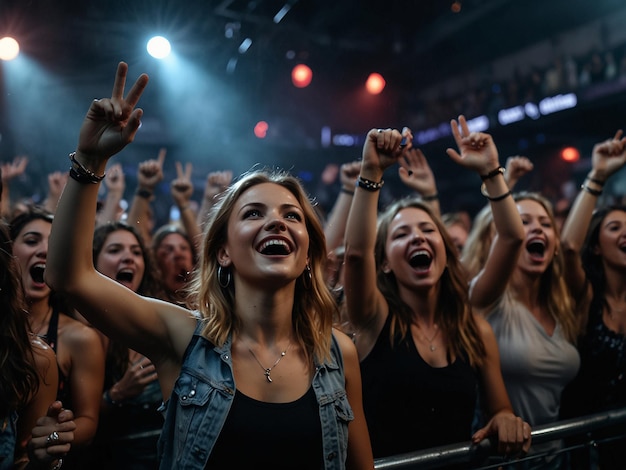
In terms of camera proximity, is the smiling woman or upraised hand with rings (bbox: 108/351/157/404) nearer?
the smiling woman

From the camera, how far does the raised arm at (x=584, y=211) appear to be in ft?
10.0

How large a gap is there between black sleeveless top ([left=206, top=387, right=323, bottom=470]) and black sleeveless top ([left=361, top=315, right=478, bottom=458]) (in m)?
0.59

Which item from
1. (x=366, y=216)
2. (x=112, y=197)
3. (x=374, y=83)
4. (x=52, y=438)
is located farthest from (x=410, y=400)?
(x=374, y=83)

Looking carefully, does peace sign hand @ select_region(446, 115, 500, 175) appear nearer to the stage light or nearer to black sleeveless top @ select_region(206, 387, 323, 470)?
black sleeveless top @ select_region(206, 387, 323, 470)

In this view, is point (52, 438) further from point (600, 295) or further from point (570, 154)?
point (570, 154)

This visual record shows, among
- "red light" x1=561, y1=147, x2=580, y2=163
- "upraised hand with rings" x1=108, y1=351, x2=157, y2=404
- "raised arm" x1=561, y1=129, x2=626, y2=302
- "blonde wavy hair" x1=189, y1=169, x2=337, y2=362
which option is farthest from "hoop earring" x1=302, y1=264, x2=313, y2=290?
"red light" x1=561, y1=147, x2=580, y2=163

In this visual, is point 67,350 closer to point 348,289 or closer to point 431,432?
point 348,289

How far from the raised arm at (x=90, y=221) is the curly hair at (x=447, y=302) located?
42.8 inches

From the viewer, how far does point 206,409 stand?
1452mm

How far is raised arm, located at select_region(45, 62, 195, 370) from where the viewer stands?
4.41 feet

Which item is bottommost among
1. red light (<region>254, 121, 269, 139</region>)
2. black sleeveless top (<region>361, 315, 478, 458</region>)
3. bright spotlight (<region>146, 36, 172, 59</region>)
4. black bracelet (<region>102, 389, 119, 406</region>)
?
black sleeveless top (<region>361, 315, 478, 458</region>)

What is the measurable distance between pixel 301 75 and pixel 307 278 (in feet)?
21.8

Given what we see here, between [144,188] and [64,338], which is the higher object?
[144,188]

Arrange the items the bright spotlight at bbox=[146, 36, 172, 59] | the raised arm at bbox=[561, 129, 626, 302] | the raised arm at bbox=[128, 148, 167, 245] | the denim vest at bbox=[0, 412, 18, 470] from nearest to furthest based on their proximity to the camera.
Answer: the denim vest at bbox=[0, 412, 18, 470]
the raised arm at bbox=[561, 129, 626, 302]
the raised arm at bbox=[128, 148, 167, 245]
the bright spotlight at bbox=[146, 36, 172, 59]
